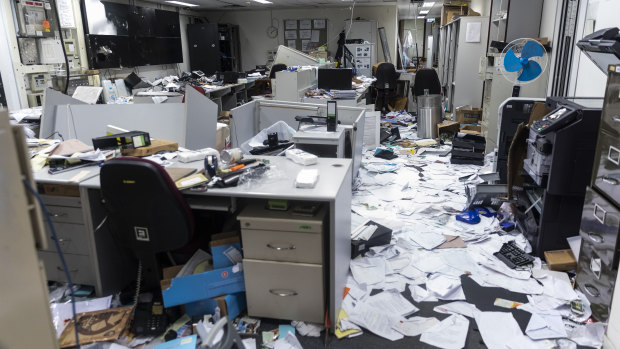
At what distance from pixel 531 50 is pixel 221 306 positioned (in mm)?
3195

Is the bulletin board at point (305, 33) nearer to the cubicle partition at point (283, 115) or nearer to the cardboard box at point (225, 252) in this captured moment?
the cubicle partition at point (283, 115)

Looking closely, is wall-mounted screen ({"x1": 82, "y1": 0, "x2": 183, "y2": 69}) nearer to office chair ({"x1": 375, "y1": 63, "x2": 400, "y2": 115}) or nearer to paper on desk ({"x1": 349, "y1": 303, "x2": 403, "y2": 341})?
office chair ({"x1": 375, "y1": 63, "x2": 400, "y2": 115})

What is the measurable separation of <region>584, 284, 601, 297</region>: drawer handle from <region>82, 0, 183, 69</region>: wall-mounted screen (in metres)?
7.11

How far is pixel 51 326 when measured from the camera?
1079 millimetres

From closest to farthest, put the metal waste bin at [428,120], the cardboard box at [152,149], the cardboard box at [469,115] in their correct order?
the cardboard box at [152,149], the metal waste bin at [428,120], the cardboard box at [469,115]

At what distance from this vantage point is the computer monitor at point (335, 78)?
591cm

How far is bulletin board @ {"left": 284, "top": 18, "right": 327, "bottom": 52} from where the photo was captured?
1088 centimetres

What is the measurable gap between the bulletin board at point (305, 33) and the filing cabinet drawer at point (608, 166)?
9612 millimetres

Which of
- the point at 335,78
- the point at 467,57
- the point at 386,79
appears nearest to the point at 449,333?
the point at 335,78

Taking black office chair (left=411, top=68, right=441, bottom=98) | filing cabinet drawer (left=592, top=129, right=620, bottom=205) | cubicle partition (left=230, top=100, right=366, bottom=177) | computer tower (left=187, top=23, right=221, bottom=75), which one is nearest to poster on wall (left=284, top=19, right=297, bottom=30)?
computer tower (left=187, top=23, right=221, bottom=75)

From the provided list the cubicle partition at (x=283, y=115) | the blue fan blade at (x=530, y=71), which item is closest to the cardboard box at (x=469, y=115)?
the blue fan blade at (x=530, y=71)

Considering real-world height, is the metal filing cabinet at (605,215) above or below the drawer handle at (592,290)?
above

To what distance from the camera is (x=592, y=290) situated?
206 cm

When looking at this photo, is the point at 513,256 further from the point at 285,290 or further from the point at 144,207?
the point at 144,207
